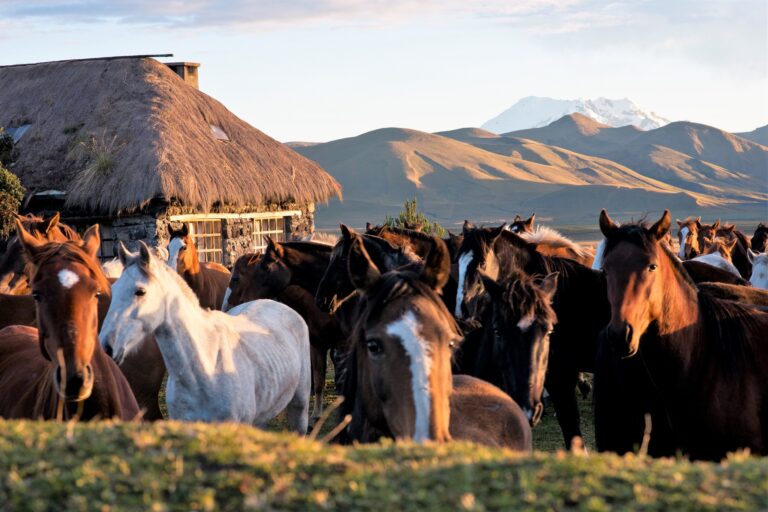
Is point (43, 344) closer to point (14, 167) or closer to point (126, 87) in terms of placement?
point (14, 167)

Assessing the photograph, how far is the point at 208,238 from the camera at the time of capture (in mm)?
23688

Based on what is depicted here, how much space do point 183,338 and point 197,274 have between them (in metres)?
8.46

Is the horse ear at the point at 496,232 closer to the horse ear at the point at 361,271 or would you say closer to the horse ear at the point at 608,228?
the horse ear at the point at 608,228

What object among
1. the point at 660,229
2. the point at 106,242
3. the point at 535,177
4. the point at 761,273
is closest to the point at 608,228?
the point at 660,229

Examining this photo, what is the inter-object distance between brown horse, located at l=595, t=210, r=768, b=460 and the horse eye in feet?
6.56

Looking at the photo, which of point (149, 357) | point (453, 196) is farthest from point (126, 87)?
point (453, 196)

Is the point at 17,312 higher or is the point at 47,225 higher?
the point at 47,225

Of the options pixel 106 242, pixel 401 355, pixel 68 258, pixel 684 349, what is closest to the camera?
pixel 401 355

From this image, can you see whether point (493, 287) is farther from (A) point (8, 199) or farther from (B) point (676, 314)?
(A) point (8, 199)

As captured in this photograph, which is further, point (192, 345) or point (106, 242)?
point (106, 242)

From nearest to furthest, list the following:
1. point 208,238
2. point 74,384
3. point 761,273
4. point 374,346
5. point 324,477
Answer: point 324,477, point 374,346, point 74,384, point 761,273, point 208,238

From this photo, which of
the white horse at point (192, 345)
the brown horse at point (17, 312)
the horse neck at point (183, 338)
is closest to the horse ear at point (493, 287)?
the white horse at point (192, 345)

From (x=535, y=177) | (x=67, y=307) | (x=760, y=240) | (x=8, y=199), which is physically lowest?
(x=760, y=240)

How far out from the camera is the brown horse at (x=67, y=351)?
16.0ft
